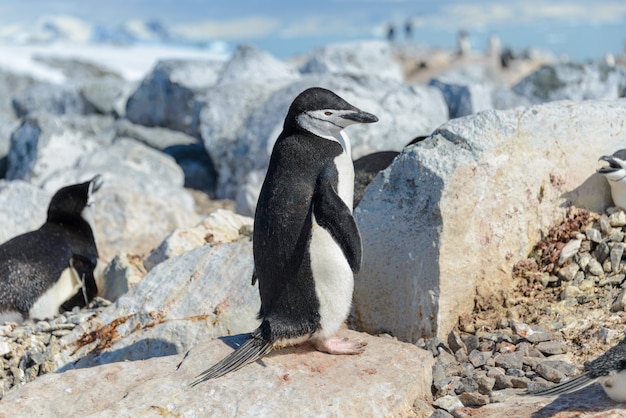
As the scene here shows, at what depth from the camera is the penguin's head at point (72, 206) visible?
258 inches

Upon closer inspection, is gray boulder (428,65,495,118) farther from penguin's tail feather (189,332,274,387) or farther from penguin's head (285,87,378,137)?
penguin's tail feather (189,332,274,387)

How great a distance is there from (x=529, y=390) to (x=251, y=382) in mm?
1208

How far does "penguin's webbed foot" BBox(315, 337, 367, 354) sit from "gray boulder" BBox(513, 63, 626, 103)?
971 centimetres

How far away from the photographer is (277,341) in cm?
369

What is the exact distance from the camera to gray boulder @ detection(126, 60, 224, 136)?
12359 mm

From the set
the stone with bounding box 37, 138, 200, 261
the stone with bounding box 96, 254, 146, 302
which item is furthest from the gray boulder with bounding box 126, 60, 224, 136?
the stone with bounding box 96, 254, 146, 302

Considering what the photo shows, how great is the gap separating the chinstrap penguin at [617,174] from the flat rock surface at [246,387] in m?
1.63

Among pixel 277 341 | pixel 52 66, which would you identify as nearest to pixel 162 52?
pixel 52 66

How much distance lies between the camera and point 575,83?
42.3 feet

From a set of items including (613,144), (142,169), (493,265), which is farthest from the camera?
(142,169)

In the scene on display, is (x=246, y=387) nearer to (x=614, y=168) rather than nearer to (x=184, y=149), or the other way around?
(x=614, y=168)

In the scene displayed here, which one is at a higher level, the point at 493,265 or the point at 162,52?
the point at 162,52

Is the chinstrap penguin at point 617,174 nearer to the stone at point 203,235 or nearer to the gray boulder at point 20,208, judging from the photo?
the stone at point 203,235

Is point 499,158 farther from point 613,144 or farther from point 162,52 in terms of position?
point 162,52
